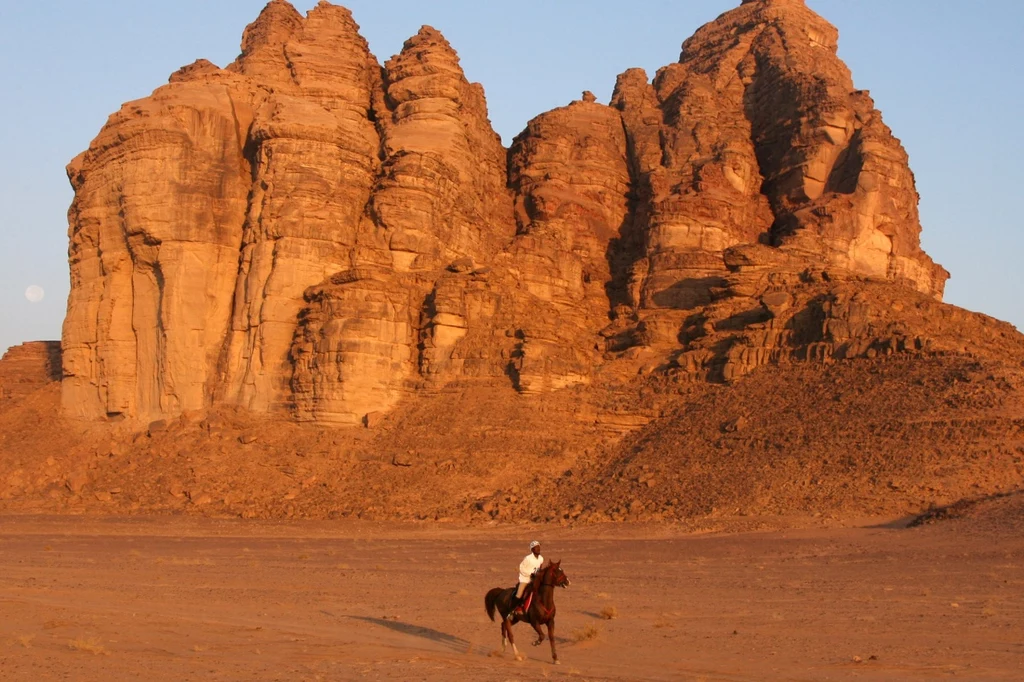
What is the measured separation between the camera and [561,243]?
6203 centimetres

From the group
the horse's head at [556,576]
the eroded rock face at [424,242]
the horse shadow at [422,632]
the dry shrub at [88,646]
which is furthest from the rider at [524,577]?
the eroded rock face at [424,242]

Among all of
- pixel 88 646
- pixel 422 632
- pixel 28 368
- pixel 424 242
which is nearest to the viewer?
pixel 88 646

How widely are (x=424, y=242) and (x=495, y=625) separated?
37.7 metres

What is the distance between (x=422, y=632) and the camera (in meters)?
18.7

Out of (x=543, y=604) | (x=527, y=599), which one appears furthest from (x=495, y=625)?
(x=543, y=604)

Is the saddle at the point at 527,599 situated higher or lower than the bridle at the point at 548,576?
lower

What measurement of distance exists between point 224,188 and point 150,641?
4098 centimetres

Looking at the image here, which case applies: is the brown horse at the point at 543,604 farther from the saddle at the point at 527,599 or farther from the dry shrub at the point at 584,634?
the dry shrub at the point at 584,634

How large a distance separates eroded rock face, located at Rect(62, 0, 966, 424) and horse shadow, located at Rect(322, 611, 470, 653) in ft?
96.9

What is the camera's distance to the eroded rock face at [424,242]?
50.8 meters

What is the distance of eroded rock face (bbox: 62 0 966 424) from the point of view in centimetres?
5084

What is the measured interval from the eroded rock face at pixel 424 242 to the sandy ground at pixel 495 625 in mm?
15739

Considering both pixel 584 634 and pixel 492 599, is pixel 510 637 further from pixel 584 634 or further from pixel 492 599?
pixel 584 634

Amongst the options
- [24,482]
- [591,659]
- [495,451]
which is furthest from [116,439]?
[591,659]
